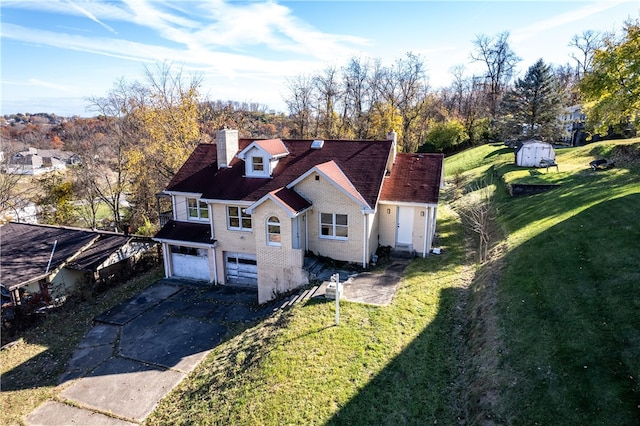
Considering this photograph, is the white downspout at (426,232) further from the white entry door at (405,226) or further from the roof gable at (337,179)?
the roof gable at (337,179)

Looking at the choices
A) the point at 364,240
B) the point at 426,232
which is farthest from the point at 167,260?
the point at 426,232

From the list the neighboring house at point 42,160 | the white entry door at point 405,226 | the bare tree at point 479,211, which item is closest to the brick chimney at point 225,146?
the white entry door at point 405,226

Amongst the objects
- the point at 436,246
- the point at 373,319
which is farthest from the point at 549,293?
the point at 436,246

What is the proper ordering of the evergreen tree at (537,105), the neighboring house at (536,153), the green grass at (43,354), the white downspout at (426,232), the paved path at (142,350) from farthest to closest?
the evergreen tree at (537,105), the neighboring house at (536,153), the white downspout at (426,232), the green grass at (43,354), the paved path at (142,350)

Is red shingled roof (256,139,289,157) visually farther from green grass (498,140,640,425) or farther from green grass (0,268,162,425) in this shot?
green grass (498,140,640,425)

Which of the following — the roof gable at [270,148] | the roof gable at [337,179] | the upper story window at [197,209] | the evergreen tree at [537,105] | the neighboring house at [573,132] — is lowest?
the upper story window at [197,209]

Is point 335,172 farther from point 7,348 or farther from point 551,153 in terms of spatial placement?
point 551,153

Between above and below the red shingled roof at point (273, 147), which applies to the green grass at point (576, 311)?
below
